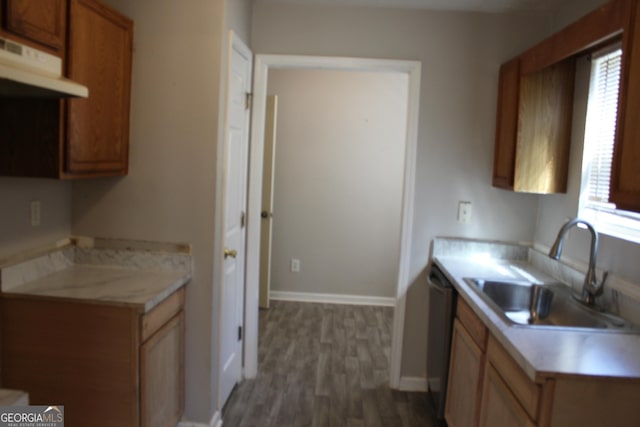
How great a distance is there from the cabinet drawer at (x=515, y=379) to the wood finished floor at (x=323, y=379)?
1.07 meters

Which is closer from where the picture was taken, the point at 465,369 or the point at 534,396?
the point at 534,396

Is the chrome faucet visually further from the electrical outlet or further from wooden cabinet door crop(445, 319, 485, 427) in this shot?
the electrical outlet

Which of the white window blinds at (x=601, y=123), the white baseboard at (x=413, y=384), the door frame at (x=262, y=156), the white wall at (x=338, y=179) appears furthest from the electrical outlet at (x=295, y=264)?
the white window blinds at (x=601, y=123)

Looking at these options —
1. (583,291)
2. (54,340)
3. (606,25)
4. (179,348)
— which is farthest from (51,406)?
(606,25)

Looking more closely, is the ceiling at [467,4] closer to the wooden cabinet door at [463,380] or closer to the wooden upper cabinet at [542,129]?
the wooden upper cabinet at [542,129]

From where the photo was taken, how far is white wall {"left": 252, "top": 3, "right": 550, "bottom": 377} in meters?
2.93

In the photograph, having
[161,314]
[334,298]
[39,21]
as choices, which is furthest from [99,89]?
[334,298]

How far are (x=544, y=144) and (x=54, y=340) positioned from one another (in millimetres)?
2529

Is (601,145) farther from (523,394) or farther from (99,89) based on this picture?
(99,89)

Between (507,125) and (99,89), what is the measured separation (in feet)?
6.95

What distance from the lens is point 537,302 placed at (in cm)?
240

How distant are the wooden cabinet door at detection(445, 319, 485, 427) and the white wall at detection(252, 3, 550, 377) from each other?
786 millimetres

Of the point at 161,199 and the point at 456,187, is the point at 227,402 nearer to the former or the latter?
the point at 161,199

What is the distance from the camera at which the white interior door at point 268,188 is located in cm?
434
